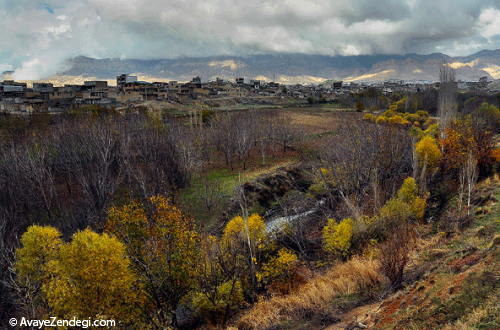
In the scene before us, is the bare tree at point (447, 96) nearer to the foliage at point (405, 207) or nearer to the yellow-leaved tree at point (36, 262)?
the foliage at point (405, 207)

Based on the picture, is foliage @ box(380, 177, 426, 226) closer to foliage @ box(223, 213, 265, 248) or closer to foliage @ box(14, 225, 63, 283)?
foliage @ box(223, 213, 265, 248)

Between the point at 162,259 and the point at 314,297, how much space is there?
715 cm

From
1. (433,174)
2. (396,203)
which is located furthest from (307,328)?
(433,174)

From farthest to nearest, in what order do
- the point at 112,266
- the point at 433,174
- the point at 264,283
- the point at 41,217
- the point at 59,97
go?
the point at 59,97
the point at 433,174
the point at 41,217
the point at 264,283
the point at 112,266

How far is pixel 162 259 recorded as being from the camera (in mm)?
12836

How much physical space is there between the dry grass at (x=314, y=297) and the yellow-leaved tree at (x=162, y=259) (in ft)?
10.9

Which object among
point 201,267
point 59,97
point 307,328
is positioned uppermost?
point 59,97

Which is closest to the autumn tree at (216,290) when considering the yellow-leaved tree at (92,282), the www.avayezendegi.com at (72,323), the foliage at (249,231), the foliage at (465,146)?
the yellow-leaved tree at (92,282)

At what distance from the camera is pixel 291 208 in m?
29.8

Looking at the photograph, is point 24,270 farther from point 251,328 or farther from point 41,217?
point 41,217

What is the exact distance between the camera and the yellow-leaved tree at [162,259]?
12.9 metres

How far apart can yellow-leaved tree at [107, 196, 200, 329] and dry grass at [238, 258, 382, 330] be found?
332 centimetres

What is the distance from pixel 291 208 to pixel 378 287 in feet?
54.6

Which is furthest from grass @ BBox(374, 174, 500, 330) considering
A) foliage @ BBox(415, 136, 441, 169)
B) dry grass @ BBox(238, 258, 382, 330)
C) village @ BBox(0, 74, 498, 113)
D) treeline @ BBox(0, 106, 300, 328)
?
village @ BBox(0, 74, 498, 113)
